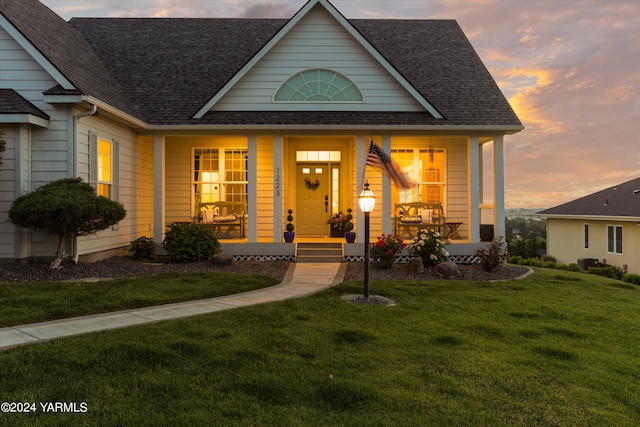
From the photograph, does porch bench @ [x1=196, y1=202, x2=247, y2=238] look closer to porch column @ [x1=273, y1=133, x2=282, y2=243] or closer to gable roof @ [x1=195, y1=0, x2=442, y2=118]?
porch column @ [x1=273, y1=133, x2=282, y2=243]

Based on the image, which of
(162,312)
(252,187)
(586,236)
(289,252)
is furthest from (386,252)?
(586,236)

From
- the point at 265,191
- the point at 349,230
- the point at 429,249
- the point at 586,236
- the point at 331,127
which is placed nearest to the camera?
the point at 429,249

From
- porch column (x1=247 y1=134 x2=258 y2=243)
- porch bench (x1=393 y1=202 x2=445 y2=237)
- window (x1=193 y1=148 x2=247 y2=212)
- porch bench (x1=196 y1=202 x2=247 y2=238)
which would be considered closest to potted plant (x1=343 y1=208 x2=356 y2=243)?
→ porch bench (x1=393 y1=202 x2=445 y2=237)

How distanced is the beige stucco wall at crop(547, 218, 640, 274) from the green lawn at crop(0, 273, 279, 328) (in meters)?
20.5

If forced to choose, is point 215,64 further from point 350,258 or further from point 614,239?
point 614,239

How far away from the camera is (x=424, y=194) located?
45.6 ft

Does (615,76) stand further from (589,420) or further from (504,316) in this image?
(589,420)

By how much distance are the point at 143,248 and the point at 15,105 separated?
4.34 metres

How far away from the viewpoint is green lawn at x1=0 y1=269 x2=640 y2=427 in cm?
338

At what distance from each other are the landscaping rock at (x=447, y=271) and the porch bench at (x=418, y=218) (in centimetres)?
249

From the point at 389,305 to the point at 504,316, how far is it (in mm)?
1775

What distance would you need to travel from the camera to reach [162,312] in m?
6.22

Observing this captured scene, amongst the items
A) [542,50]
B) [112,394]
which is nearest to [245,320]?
[112,394]

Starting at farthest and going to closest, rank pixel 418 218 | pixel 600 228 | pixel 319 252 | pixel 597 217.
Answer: pixel 600 228
pixel 597 217
pixel 418 218
pixel 319 252
